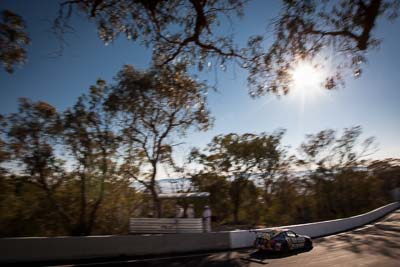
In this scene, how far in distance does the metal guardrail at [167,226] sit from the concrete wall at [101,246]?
1.89 meters

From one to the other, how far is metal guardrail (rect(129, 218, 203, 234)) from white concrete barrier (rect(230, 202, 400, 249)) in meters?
2.18

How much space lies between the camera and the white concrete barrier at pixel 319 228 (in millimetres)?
16969

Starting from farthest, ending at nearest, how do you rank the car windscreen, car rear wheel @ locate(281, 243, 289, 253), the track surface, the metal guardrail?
the metal guardrail
the car windscreen
car rear wheel @ locate(281, 243, 289, 253)
the track surface

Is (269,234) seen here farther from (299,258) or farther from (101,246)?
(101,246)

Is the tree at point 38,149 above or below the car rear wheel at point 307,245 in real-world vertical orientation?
above

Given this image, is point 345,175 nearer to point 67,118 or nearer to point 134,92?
point 134,92

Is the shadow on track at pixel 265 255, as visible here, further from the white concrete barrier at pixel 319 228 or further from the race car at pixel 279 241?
the white concrete barrier at pixel 319 228

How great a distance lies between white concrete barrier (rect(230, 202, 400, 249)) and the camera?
1697 cm

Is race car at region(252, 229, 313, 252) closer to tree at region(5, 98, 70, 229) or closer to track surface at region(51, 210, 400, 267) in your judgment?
track surface at region(51, 210, 400, 267)

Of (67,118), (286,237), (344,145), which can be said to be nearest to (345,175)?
(344,145)

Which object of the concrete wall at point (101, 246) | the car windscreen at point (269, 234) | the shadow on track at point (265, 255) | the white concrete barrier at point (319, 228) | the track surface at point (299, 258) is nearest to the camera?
the concrete wall at point (101, 246)

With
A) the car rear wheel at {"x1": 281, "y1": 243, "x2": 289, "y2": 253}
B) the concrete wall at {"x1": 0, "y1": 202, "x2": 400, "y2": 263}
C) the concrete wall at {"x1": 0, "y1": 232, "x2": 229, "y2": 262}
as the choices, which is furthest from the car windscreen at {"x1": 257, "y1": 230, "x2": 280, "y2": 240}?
the concrete wall at {"x1": 0, "y1": 232, "x2": 229, "y2": 262}

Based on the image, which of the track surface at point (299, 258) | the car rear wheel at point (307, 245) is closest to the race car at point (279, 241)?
the car rear wheel at point (307, 245)

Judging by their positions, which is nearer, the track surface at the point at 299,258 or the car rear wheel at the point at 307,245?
the track surface at the point at 299,258
